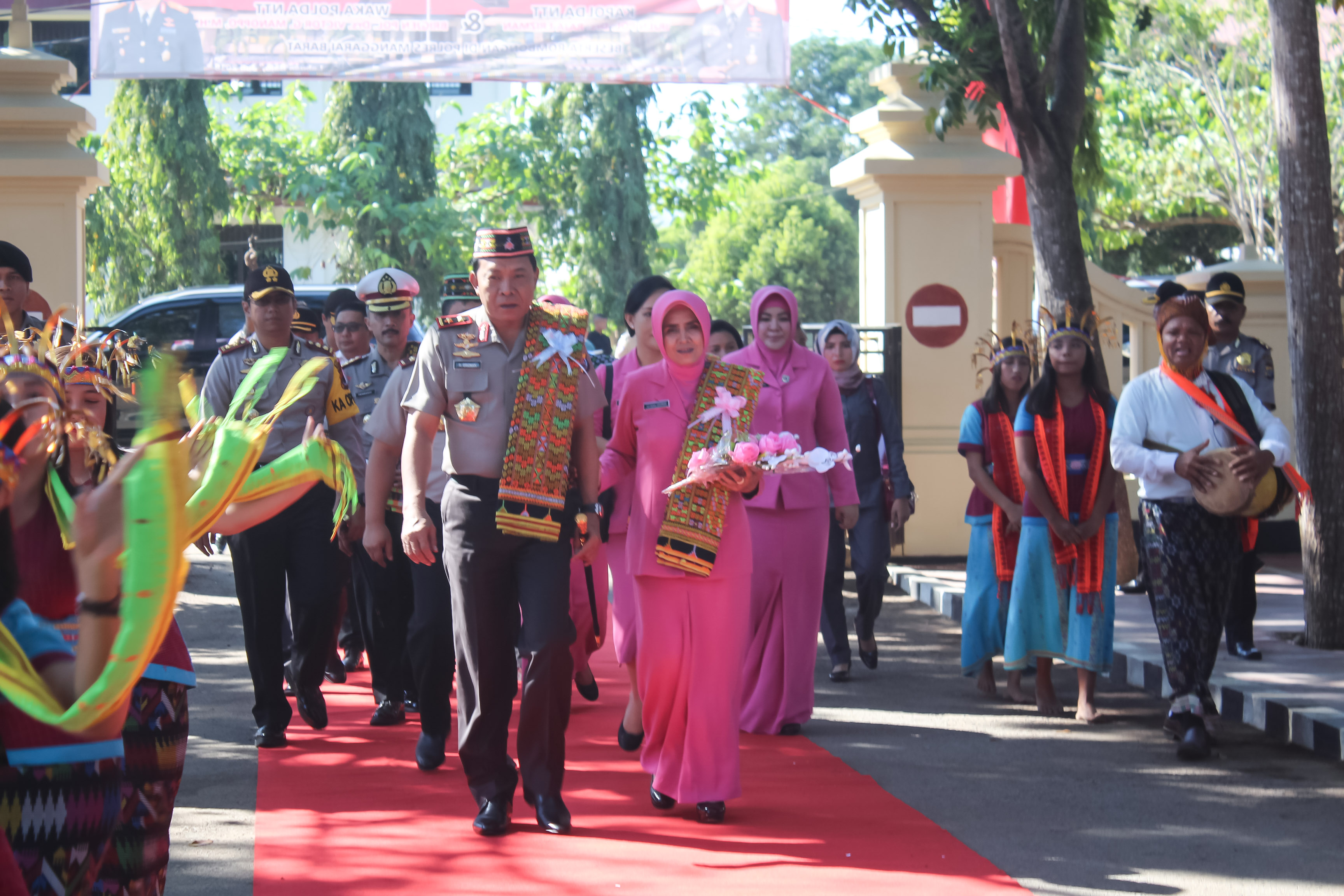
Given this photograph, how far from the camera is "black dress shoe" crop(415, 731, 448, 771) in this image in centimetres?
623

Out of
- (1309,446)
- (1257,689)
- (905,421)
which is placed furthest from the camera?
(905,421)

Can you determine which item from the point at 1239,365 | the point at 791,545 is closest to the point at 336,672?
the point at 791,545

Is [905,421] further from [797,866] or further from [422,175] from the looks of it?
[422,175]

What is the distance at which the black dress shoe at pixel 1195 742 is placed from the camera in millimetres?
6465

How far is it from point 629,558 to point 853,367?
11.8 feet

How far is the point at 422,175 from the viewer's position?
23828 mm

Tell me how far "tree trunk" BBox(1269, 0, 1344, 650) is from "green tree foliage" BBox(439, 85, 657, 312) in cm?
1629

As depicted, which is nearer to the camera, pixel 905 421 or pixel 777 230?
pixel 905 421

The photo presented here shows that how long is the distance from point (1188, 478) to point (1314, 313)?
2782 millimetres

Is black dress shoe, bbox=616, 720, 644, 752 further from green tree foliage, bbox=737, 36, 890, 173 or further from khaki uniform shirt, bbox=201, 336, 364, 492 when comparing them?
green tree foliage, bbox=737, 36, 890, 173

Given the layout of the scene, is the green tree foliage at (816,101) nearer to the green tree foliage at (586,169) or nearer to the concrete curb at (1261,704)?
the green tree foliage at (586,169)

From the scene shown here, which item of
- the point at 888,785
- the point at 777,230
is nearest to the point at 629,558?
the point at 888,785

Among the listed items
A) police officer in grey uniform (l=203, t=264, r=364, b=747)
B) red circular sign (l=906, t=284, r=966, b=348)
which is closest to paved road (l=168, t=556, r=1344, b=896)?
police officer in grey uniform (l=203, t=264, r=364, b=747)

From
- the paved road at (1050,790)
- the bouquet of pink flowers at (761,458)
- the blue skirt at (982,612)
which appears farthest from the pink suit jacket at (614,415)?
the blue skirt at (982,612)
